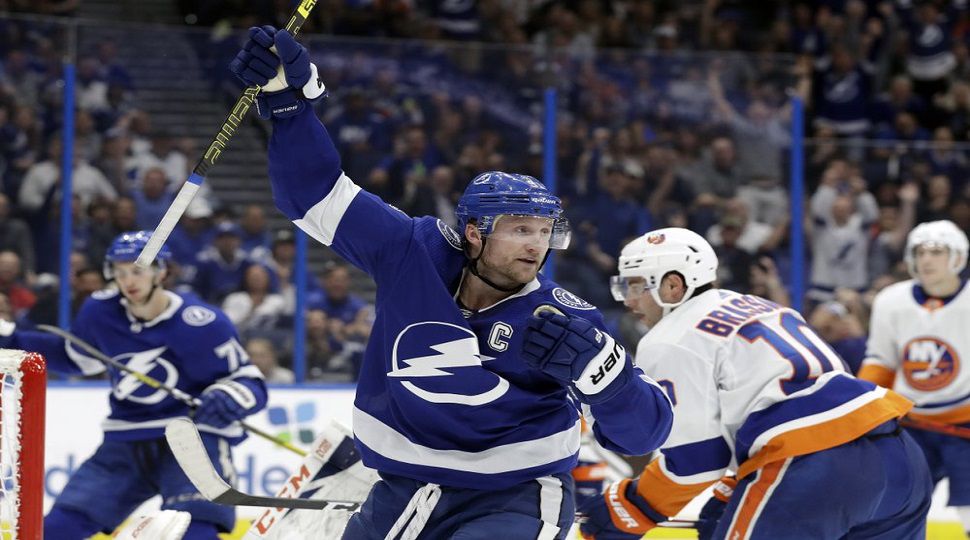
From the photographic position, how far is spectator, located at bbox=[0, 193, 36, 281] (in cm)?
605

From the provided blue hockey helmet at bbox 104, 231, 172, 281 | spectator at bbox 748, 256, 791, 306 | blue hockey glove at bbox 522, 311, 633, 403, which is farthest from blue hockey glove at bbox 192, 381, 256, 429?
spectator at bbox 748, 256, 791, 306

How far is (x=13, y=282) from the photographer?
19.6 ft

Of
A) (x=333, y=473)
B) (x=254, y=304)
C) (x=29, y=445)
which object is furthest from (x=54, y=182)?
(x=29, y=445)

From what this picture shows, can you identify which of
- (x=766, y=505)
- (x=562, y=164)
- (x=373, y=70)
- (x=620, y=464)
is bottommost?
(x=620, y=464)

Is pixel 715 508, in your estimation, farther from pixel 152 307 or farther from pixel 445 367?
pixel 152 307

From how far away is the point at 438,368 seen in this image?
8.46ft

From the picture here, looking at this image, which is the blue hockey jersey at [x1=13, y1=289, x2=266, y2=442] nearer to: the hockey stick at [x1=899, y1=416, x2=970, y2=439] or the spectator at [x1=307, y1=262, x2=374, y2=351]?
the spectator at [x1=307, y1=262, x2=374, y2=351]

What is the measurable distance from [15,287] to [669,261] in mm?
3526

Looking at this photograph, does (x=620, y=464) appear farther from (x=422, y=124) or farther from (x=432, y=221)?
(x=432, y=221)

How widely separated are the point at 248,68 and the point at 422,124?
3.93m

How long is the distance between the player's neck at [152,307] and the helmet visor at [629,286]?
1470mm

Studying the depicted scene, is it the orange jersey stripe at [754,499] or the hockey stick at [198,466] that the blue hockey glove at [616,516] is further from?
the hockey stick at [198,466]

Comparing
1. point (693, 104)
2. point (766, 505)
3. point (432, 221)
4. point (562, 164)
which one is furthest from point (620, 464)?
point (432, 221)

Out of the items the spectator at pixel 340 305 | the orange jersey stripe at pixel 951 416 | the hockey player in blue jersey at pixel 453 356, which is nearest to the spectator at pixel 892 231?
the orange jersey stripe at pixel 951 416
